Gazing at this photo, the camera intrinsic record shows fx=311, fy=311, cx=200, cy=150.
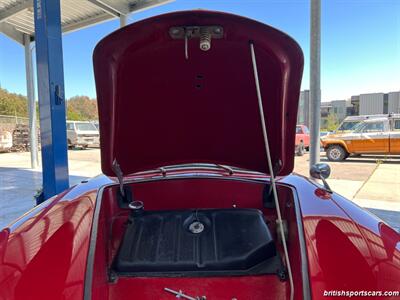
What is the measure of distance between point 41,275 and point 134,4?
283 inches

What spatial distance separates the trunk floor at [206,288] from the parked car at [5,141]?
776 inches

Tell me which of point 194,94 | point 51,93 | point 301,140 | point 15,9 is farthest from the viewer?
point 301,140

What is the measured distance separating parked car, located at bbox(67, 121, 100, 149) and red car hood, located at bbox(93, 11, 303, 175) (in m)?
19.7

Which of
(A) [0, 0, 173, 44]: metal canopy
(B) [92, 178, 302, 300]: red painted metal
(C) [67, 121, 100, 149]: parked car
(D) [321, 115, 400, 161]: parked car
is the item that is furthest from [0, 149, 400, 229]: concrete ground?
(C) [67, 121, 100, 149]: parked car

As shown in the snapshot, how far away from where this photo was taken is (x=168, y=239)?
1.68 meters

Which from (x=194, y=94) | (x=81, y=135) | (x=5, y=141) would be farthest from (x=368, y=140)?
(x=5, y=141)

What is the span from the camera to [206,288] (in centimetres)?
149

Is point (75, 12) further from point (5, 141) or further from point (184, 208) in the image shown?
point (5, 141)

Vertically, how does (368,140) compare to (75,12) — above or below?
below

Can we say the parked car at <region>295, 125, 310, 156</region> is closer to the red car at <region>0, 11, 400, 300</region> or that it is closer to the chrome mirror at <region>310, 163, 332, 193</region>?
the chrome mirror at <region>310, 163, 332, 193</region>

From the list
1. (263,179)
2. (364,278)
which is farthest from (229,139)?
(364,278)

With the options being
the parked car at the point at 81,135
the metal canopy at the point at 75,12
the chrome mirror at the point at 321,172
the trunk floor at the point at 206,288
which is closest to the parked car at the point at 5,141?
the parked car at the point at 81,135

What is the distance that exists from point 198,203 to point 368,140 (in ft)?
39.6

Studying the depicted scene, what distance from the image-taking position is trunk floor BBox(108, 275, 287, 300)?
1.47 metres
